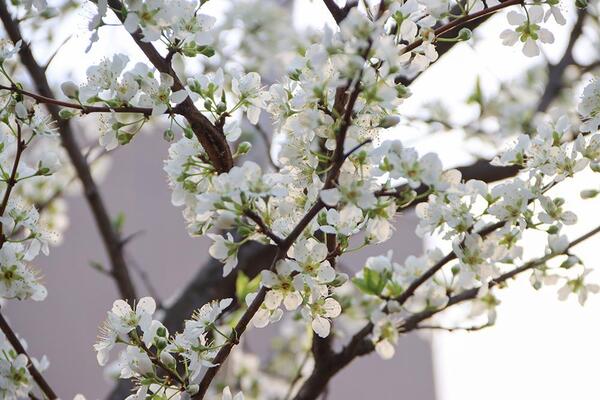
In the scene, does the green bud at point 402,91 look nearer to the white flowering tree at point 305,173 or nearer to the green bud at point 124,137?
the white flowering tree at point 305,173

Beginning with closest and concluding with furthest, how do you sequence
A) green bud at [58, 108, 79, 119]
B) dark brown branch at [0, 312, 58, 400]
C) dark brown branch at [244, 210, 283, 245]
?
dark brown branch at [244, 210, 283, 245]
green bud at [58, 108, 79, 119]
dark brown branch at [0, 312, 58, 400]

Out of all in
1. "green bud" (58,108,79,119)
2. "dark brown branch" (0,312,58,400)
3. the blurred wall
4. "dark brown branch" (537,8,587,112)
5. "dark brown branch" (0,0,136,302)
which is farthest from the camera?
the blurred wall

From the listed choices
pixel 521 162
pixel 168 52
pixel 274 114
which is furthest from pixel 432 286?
pixel 168 52

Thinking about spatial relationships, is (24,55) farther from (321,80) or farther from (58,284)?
(58,284)

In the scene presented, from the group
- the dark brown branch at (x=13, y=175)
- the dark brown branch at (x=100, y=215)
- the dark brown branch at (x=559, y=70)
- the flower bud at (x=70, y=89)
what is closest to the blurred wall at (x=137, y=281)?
the dark brown branch at (x=559, y=70)

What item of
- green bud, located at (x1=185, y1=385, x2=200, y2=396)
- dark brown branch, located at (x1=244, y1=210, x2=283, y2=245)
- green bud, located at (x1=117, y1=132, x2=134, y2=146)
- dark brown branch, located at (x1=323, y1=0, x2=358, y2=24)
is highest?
green bud, located at (x1=117, y1=132, x2=134, y2=146)

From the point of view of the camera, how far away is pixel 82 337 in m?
3.64

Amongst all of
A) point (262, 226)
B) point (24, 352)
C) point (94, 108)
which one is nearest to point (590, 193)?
point (262, 226)

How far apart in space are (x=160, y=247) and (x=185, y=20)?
329 centimetres

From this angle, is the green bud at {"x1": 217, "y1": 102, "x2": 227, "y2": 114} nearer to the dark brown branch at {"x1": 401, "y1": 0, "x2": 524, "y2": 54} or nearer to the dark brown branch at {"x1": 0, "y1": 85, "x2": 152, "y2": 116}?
the dark brown branch at {"x1": 0, "y1": 85, "x2": 152, "y2": 116}

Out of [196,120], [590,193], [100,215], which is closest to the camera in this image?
[196,120]

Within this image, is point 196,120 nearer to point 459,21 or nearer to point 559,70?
point 459,21

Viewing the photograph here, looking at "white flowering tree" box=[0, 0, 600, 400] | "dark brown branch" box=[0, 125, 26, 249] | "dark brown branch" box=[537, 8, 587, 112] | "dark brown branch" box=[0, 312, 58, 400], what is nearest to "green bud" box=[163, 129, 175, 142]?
"white flowering tree" box=[0, 0, 600, 400]

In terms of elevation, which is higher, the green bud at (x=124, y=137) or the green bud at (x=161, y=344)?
the green bud at (x=124, y=137)
